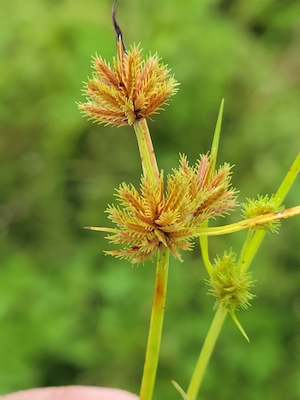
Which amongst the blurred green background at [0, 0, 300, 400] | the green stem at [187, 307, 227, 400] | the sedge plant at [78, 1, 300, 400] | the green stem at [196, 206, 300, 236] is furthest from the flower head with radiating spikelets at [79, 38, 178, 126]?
the blurred green background at [0, 0, 300, 400]

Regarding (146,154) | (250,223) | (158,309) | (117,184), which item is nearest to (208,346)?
(158,309)

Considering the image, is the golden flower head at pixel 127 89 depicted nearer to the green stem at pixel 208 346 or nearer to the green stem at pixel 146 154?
the green stem at pixel 146 154

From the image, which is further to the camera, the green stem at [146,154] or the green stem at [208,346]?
the green stem at [208,346]

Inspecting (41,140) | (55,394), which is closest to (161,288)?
(55,394)

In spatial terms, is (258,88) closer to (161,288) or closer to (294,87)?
(294,87)

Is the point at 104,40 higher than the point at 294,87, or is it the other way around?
the point at 104,40

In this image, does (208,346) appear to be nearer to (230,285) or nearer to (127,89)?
(230,285)

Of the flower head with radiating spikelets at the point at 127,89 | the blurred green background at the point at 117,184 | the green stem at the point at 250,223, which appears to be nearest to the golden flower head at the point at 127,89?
the flower head with radiating spikelets at the point at 127,89
